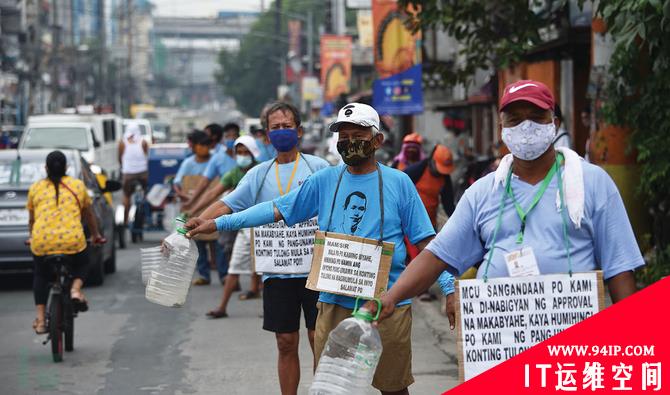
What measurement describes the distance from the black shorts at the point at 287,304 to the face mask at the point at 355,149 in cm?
150

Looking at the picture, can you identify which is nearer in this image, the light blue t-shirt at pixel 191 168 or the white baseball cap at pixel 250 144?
the white baseball cap at pixel 250 144

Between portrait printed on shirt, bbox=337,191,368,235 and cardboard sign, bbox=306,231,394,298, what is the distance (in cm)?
14

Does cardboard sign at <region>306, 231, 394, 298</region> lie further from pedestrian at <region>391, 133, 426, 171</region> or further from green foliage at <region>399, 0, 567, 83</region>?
green foliage at <region>399, 0, 567, 83</region>

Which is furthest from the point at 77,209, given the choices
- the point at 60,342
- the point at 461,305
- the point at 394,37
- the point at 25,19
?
the point at 25,19

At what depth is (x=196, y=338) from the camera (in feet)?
37.4

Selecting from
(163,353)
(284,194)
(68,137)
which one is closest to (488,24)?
(163,353)

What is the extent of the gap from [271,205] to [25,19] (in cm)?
7519

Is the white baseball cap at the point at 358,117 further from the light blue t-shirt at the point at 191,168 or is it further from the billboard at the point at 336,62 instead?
Answer: the billboard at the point at 336,62

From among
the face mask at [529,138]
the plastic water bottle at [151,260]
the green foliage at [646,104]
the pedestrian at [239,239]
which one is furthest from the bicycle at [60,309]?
the face mask at [529,138]

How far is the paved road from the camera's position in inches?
362

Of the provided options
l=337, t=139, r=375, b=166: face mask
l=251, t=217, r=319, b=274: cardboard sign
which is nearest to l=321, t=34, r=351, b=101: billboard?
l=251, t=217, r=319, b=274: cardboard sign

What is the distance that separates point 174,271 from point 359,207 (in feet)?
3.05

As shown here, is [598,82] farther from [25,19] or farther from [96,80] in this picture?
Answer: [96,80]

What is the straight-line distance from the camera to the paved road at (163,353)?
9188 millimetres
